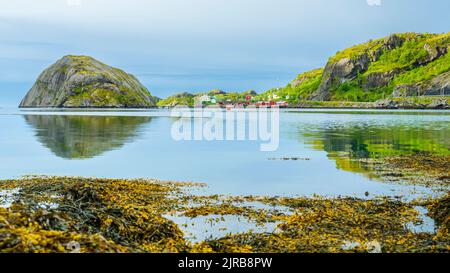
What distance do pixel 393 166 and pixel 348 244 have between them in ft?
57.7

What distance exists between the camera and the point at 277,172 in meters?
26.2

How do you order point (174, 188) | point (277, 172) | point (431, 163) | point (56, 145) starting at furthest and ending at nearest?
point (56, 145), point (431, 163), point (277, 172), point (174, 188)

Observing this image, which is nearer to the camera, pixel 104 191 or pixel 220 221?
pixel 220 221

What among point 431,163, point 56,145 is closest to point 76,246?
point 431,163

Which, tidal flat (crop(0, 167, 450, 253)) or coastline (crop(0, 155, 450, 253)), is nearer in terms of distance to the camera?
tidal flat (crop(0, 167, 450, 253))

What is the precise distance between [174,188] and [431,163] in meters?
17.6

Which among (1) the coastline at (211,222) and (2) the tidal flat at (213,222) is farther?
(1) the coastline at (211,222)

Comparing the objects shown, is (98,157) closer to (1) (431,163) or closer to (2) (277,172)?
(2) (277,172)

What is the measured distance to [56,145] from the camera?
43281 millimetres

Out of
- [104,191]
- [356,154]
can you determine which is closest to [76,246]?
[104,191]
